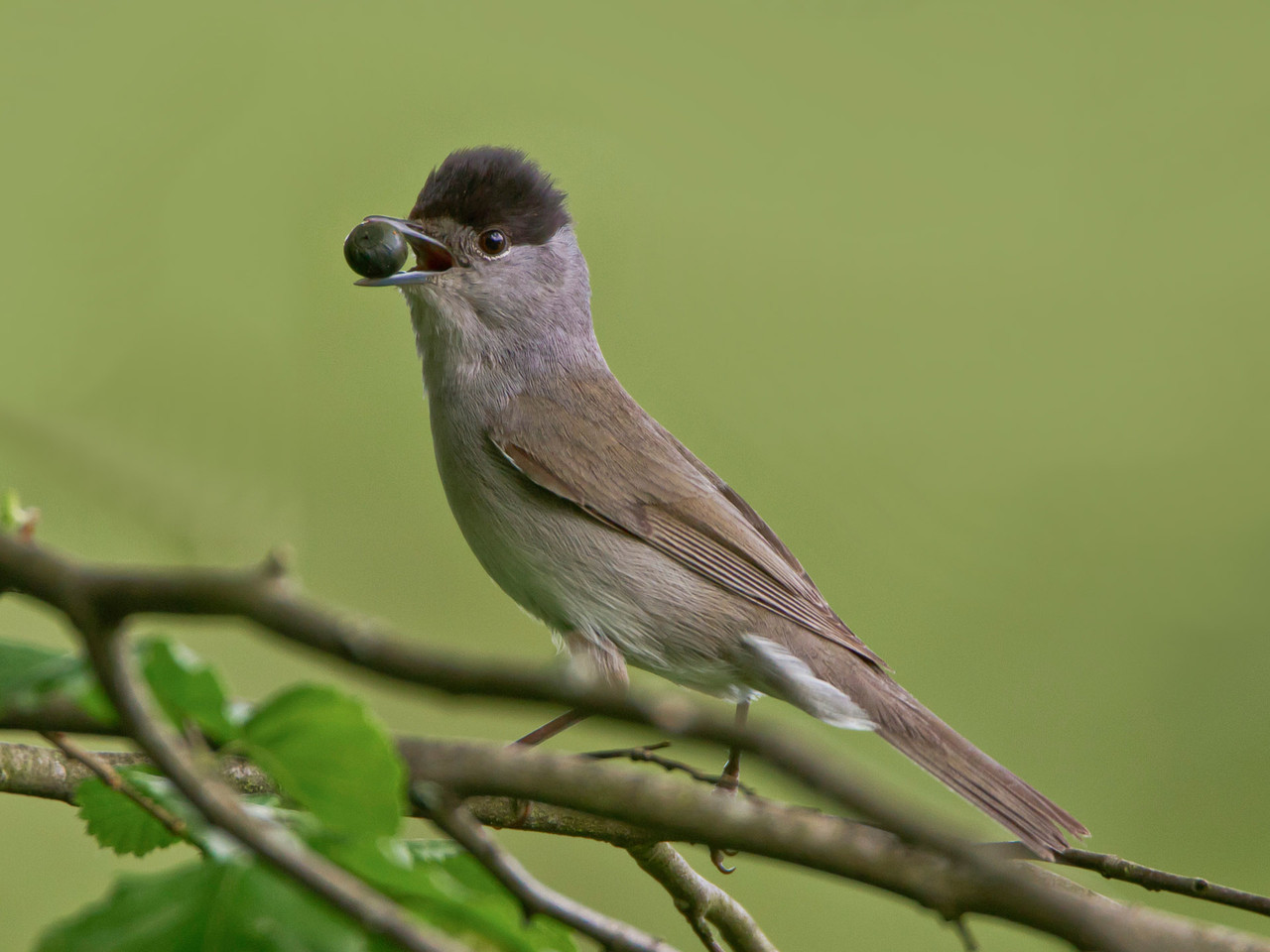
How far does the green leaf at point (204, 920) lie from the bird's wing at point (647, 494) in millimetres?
2021

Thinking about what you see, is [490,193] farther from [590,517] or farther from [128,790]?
[128,790]

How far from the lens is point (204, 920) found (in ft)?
1.90

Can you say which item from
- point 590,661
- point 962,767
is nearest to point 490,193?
point 590,661

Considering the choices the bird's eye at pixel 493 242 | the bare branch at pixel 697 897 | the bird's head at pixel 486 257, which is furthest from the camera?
the bird's eye at pixel 493 242

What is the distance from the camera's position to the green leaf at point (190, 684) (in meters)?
0.57

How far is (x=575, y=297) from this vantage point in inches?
124

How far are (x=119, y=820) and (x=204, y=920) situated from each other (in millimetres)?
275

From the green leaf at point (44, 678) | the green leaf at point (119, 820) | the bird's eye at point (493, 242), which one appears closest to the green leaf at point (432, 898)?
the green leaf at point (44, 678)

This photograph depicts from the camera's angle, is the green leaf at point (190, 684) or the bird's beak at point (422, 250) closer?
the green leaf at point (190, 684)

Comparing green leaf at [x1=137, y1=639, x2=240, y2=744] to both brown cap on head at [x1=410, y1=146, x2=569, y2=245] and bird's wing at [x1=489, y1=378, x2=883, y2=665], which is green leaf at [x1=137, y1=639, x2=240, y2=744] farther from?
brown cap on head at [x1=410, y1=146, x2=569, y2=245]

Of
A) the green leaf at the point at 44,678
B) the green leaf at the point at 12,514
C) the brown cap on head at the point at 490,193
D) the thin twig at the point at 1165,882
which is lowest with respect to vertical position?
the thin twig at the point at 1165,882

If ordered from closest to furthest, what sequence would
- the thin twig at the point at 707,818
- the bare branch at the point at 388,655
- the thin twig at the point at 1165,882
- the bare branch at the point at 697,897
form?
the bare branch at the point at 388,655, the thin twig at the point at 707,818, the thin twig at the point at 1165,882, the bare branch at the point at 697,897

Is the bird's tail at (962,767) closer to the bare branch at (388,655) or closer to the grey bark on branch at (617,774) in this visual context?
the grey bark on branch at (617,774)

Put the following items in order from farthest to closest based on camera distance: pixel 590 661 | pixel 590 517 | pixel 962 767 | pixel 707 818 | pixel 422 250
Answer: pixel 422 250
pixel 590 517
pixel 590 661
pixel 962 767
pixel 707 818
